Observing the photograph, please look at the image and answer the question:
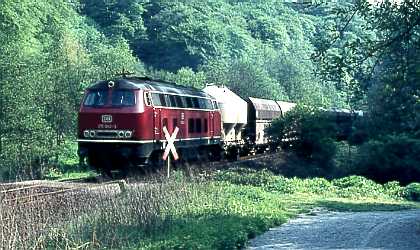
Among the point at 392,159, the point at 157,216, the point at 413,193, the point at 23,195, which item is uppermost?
the point at 23,195

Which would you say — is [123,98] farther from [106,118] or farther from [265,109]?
[265,109]

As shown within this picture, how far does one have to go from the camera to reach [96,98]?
2470 centimetres

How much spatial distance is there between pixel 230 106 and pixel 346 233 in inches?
961

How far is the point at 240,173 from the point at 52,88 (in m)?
15.4

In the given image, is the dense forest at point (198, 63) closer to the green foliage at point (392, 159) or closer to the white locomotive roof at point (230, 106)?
the green foliage at point (392, 159)

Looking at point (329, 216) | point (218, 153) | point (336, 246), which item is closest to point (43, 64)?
point (218, 153)

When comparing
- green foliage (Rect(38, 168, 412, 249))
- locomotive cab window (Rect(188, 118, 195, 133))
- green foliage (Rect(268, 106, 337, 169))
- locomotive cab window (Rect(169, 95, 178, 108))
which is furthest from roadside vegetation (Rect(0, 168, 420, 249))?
green foliage (Rect(268, 106, 337, 169))

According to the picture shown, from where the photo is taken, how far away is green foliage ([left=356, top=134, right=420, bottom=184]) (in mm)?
34656

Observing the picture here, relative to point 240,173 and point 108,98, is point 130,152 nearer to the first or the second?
point 108,98

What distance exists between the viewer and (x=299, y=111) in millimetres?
42094

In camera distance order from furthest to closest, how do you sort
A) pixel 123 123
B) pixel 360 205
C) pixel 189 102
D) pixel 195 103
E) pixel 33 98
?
pixel 33 98
pixel 195 103
pixel 189 102
pixel 123 123
pixel 360 205

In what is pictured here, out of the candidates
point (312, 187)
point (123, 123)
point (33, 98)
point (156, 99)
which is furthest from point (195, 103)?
point (33, 98)

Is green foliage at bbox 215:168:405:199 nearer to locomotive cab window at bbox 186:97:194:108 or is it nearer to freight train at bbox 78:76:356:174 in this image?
freight train at bbox 78:76:356:174

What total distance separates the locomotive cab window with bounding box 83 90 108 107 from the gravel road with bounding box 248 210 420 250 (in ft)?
32.3
